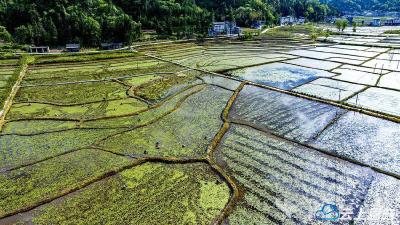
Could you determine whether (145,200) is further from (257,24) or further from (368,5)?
(368,5)

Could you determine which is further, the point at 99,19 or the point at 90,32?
the point at 99,19

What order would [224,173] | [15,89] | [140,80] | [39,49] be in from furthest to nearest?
[39,49] → [140,80] → [15,89] → [224,173]

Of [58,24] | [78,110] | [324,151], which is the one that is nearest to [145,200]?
[324,151]

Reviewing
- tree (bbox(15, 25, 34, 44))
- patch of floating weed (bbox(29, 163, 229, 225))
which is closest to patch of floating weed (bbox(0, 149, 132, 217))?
patch of floating weed (bbox(29, 163, 229, 225))

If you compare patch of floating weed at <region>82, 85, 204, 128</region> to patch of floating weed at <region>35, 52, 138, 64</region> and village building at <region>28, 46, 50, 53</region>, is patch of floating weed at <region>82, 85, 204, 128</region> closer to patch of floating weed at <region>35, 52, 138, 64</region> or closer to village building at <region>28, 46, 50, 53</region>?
patch of floating weed at <region>35, 52, 138, 64</region>

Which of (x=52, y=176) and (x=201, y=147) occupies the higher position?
(x=201, y=147)

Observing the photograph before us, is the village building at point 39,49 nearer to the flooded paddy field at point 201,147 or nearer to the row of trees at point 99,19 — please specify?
the row of trees at point 99,19
